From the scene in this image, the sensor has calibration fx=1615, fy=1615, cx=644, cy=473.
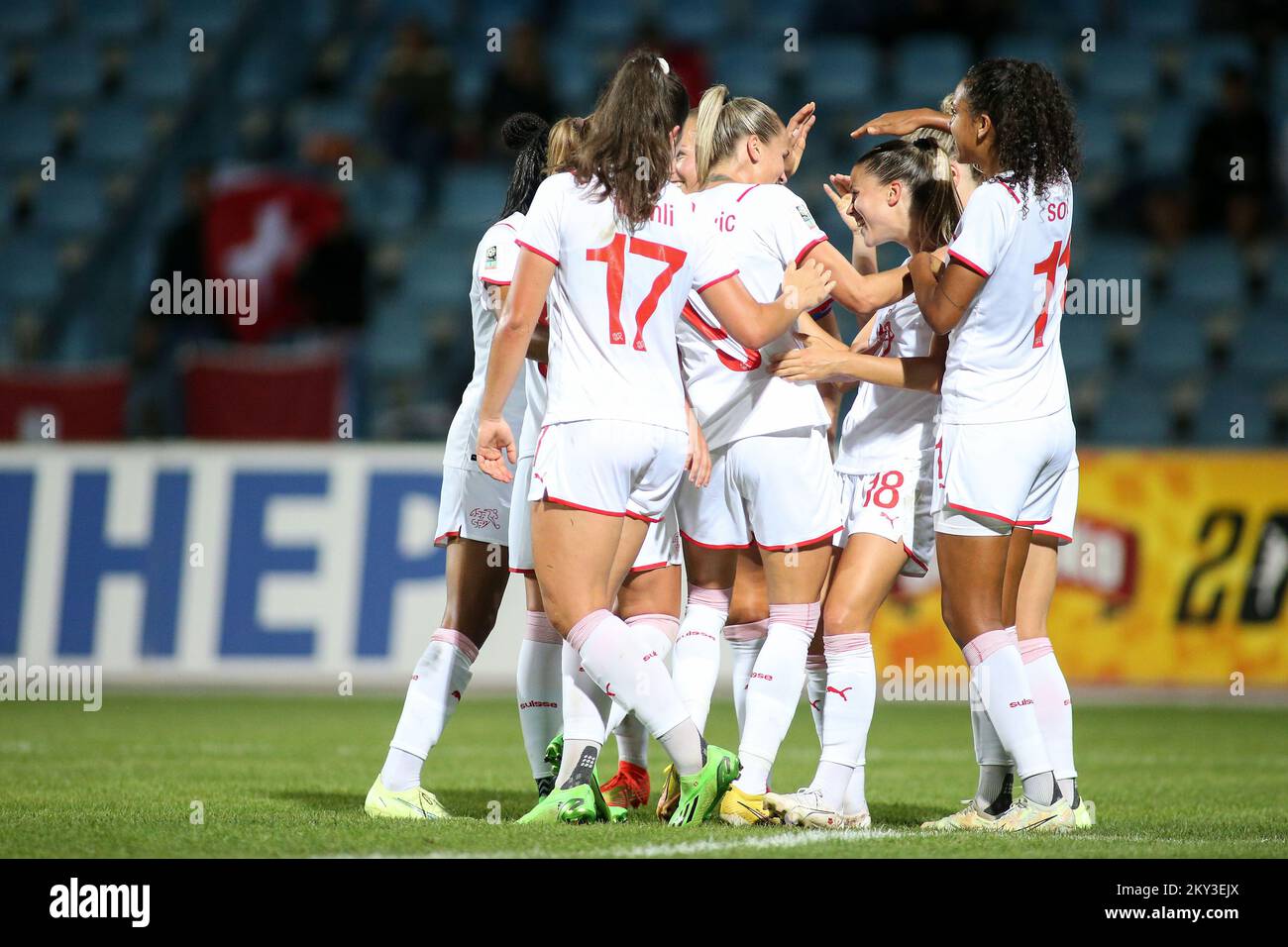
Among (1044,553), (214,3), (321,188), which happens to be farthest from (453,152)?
(1044,553)

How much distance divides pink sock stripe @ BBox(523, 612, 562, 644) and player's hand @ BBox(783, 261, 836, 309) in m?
1.41

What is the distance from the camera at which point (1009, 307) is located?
4863 millimetres

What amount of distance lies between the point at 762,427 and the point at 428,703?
1.40 m

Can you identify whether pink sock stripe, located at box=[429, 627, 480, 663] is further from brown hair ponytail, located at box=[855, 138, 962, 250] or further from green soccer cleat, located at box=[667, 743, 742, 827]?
brown hair ponytail, located at box=[855, 138, 962, 250]

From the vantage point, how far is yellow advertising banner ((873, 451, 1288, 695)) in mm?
10555

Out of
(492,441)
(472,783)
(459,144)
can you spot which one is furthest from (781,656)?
(459,144)

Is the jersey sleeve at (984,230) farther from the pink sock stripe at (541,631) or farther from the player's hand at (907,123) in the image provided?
the pink sock stripe at (541,631)

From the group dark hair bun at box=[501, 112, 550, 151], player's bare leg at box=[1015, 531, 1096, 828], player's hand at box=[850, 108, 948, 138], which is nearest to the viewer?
player's bare leg at box=[1015, 531, 1096, 828]

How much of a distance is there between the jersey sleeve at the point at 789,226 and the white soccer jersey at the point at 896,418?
469 mm

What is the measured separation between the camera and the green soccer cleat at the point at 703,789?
4707 mm

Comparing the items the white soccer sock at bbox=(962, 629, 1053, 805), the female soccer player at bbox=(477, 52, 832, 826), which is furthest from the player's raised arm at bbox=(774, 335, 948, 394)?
the white soccer sock at bbox=(962, 629, 1053, 805)

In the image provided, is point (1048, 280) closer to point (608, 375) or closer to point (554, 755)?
point (608, 375)

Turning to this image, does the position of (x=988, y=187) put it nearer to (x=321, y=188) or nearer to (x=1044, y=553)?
(x=1044, y=553)

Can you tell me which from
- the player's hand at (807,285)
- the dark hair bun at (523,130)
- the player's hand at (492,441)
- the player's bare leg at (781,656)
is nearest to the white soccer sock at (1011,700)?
the player's bare leg at (781,656)
